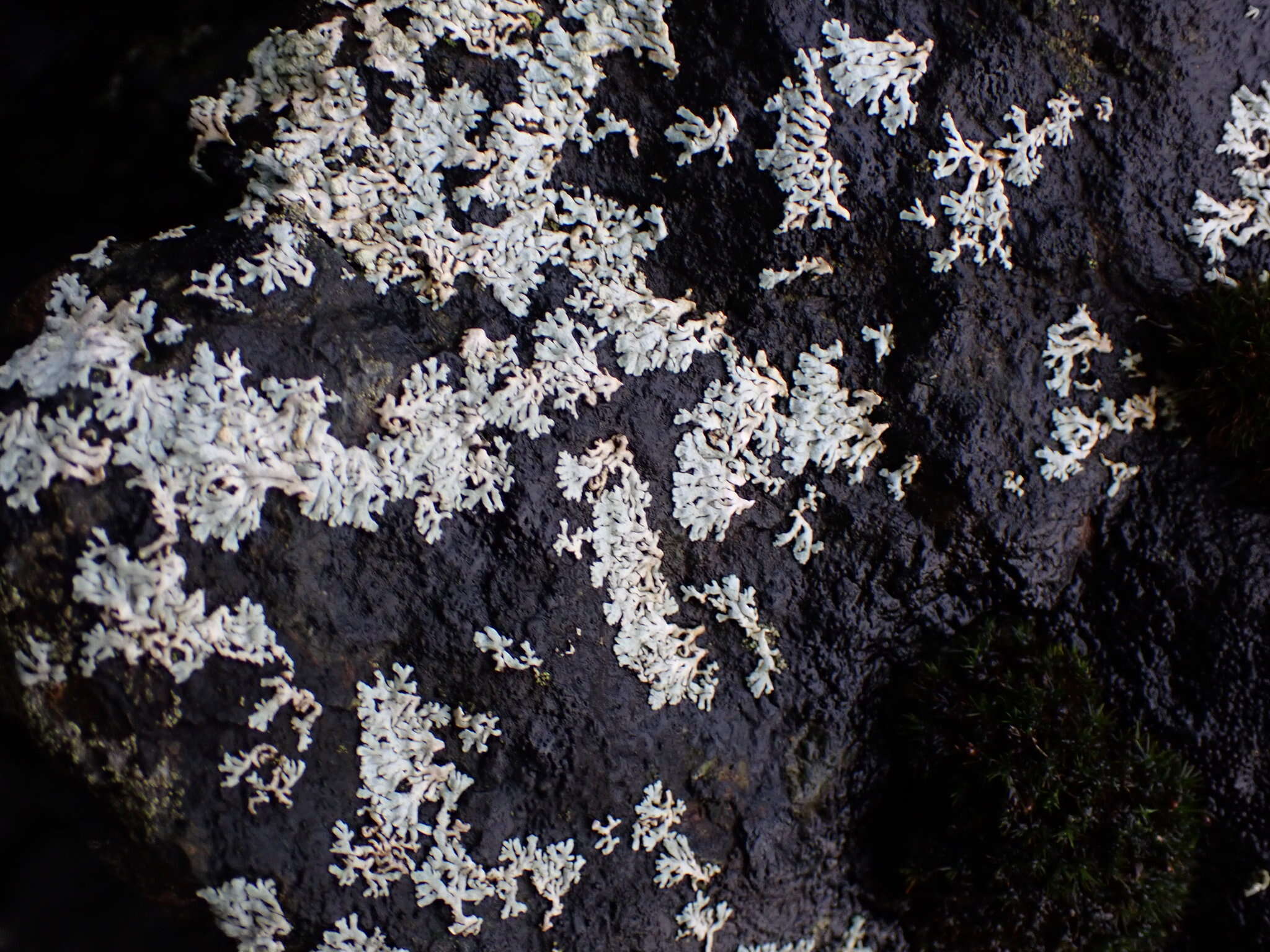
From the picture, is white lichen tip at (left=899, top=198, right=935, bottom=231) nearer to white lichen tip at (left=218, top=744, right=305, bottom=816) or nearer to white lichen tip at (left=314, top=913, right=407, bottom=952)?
white lichen tip at (left=218, top=744, right=305, bottom=816)

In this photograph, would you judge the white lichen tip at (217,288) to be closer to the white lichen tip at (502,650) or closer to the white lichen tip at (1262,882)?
the white lichen tip at (502,650)

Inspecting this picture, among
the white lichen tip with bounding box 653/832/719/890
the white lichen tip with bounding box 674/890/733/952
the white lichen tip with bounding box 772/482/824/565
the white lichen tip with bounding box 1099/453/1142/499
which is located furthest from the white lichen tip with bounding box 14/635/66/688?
the white lichen tip with bounding box 1099/453/1142/499

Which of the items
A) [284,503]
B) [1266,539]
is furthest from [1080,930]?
[284,503]

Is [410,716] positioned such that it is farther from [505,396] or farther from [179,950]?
[179,950]

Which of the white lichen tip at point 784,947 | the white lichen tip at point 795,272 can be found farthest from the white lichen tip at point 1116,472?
the white lichen tip at point 784,947

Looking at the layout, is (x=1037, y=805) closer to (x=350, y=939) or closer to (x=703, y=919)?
(x=703, y=919)

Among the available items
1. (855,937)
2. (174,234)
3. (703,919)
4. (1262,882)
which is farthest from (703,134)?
(1262,882)
